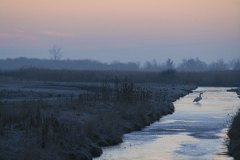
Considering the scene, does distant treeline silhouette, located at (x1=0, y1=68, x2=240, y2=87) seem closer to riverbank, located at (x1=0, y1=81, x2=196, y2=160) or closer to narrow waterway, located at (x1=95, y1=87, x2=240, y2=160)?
narrow waterway, located at (x1=95, y1=87, x2=240, y2=160)

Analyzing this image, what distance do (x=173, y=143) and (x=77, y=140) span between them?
736 centimetres

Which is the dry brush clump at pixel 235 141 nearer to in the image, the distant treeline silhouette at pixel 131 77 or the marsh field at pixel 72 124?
the marsh field at pixel 72 124

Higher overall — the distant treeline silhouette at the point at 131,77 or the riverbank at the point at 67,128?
the distant treeline silhouette at the point at 131,77

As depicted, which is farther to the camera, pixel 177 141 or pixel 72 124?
pixel 177 141

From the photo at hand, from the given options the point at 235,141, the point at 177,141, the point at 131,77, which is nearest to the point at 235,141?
the point at 235,141

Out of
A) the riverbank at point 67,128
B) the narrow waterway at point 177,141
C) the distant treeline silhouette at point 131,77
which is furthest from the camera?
the distant treeline silhouette at point 131,77

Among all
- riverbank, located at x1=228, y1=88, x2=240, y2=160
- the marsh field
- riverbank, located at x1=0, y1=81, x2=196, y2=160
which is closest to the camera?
riverbank, located at x1=0, y1=81, x2=196, y2=160

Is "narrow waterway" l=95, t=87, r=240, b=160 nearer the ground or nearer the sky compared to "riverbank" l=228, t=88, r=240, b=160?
nearer the ground

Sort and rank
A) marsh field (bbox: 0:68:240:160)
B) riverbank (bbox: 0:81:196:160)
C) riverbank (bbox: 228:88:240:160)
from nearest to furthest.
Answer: riverbank (bbox: 0:81:196:160) < marsh field (bbox: 0:68:240:160) < riverbank (bbox: 228:88:240:160)

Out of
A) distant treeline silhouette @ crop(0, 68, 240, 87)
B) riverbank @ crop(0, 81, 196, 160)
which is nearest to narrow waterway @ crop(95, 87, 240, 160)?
riverbank @ crop(0, 81, 196, 160)

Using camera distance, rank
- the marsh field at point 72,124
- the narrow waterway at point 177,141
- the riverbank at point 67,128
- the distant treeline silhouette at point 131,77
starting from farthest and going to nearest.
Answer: the distant treeline silhouette at point 131,77, the narrow waterway at point 177,141, the marsh field at point 72,124, the riverbank at point 67,128

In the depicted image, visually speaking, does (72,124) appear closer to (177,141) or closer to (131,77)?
(177,141)

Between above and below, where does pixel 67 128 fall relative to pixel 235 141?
above

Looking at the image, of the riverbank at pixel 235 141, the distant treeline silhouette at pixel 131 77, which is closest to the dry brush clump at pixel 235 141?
the riverbank at pixel 235 141
